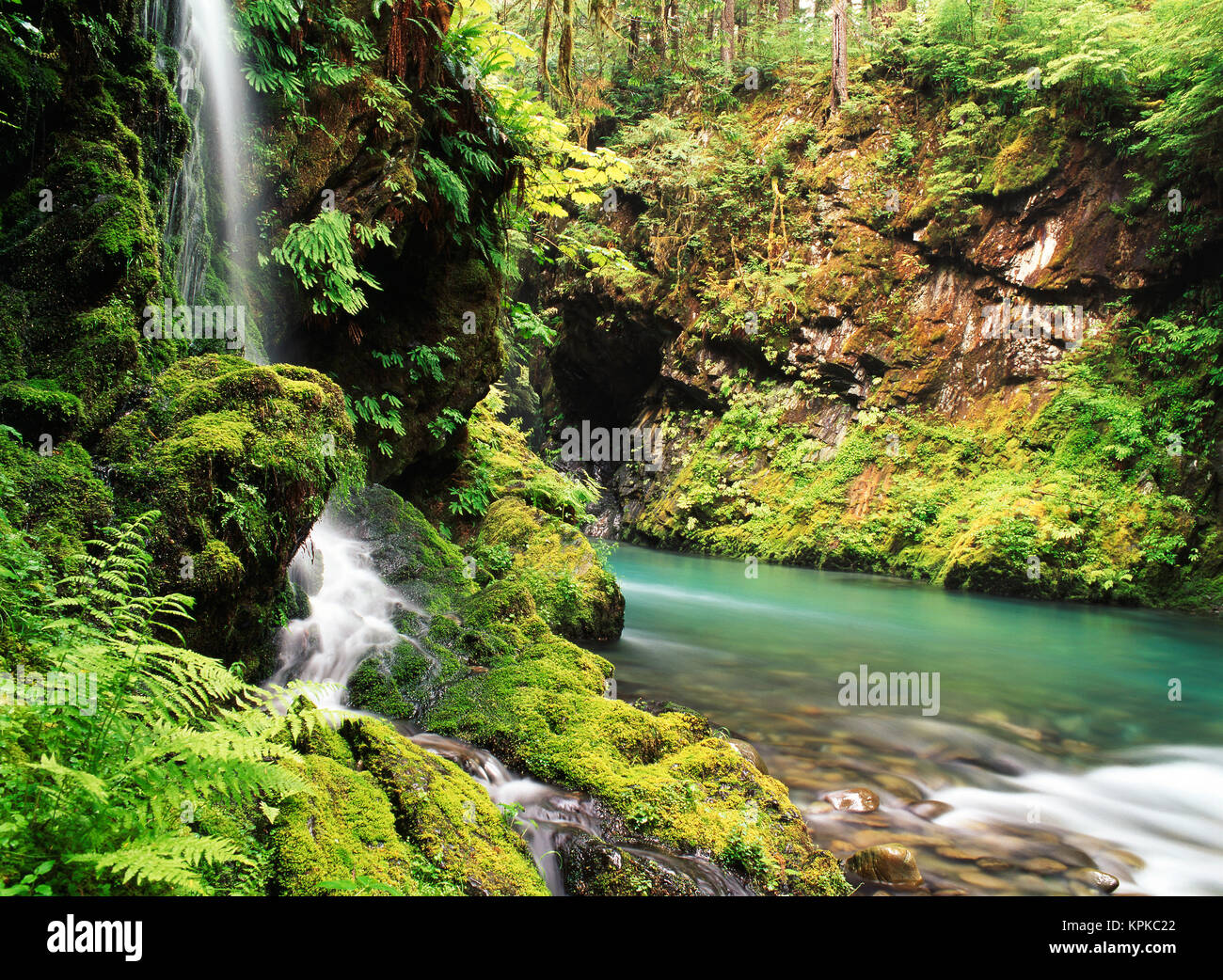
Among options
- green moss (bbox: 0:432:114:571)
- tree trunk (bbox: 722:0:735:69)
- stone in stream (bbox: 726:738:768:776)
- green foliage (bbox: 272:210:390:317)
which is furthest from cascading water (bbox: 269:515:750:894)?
tree trunk (bbox: 722:0:735:69)

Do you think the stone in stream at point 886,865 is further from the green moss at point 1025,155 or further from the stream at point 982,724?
the green moss at point 1025,155

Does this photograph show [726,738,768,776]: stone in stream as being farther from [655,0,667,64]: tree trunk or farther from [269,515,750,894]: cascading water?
[655,0,667,64]: tree trunk

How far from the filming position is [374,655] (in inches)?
222

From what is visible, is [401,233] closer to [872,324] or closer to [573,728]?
[573,728]

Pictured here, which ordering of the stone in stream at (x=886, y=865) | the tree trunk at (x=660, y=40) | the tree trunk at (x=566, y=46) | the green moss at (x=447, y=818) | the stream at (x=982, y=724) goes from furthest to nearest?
the tree trunk at (x=660, y=40) < the tree trunk at (x=566, y=46) < the stream at (x=982, y=724) < the stone in stream at (x=886, y=865) < the green moss at (x=447, y=818)

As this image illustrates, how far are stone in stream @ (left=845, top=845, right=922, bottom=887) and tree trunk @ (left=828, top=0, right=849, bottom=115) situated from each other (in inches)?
931

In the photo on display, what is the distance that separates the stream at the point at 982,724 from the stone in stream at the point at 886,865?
8 cm

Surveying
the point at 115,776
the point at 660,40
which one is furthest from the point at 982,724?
the point at 660,40

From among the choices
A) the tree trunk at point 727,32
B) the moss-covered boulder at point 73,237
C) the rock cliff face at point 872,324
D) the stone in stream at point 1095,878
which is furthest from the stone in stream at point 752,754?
the tree trunk at point 727,32

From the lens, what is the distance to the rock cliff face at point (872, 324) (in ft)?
51.6

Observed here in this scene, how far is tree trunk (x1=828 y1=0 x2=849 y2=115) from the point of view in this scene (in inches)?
829

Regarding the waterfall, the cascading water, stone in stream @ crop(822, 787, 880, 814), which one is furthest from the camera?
the waterfall
